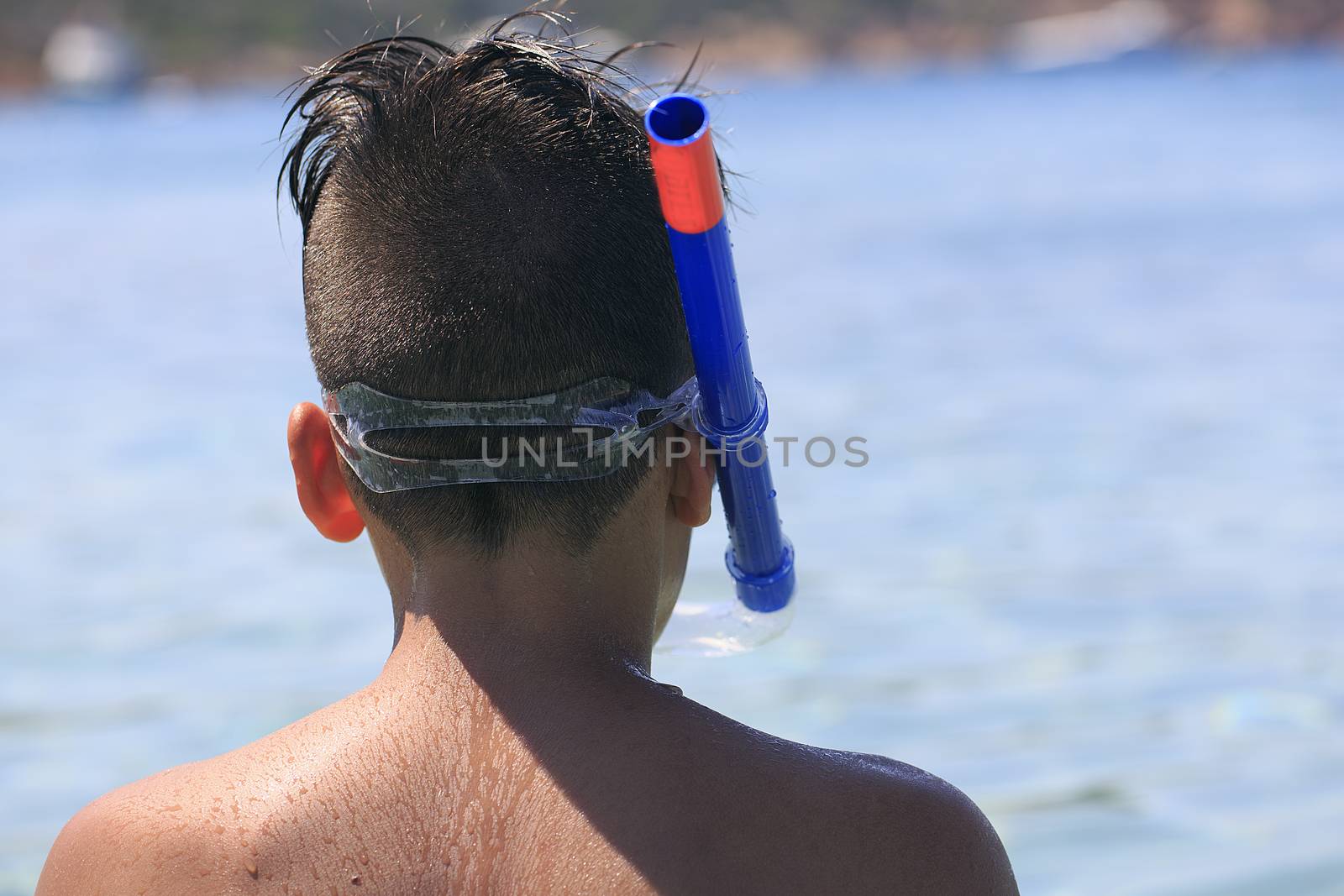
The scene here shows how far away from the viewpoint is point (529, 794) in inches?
46.4

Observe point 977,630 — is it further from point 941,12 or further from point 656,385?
point 941,12

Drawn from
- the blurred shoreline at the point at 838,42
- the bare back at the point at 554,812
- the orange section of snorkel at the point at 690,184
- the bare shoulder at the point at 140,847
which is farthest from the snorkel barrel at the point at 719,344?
the blurred shoreline at the point at 838,42

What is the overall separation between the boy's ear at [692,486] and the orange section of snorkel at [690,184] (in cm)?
27

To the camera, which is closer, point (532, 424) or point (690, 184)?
point (690, 184)

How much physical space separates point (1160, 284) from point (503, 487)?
9.83 m

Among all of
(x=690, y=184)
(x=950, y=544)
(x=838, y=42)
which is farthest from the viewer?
(x=838, y=42)

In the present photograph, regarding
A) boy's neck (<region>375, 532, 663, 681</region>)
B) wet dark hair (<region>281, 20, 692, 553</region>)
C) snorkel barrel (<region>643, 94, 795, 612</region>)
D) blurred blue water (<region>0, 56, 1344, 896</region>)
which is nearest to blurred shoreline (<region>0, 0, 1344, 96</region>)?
blurred blue water (<region>0, 56, 1344, 896</region>)

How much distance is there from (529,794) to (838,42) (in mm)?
68156

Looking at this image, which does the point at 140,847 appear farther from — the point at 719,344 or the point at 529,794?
the point at 719,344

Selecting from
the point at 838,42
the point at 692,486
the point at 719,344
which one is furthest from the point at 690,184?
the point at 838,42

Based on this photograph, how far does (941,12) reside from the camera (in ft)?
216

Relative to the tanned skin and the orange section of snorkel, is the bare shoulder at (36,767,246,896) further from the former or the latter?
the orange section of snorkel

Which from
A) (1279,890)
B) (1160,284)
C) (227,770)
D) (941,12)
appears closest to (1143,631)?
(1279,890)

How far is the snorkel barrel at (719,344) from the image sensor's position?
3.69ft
